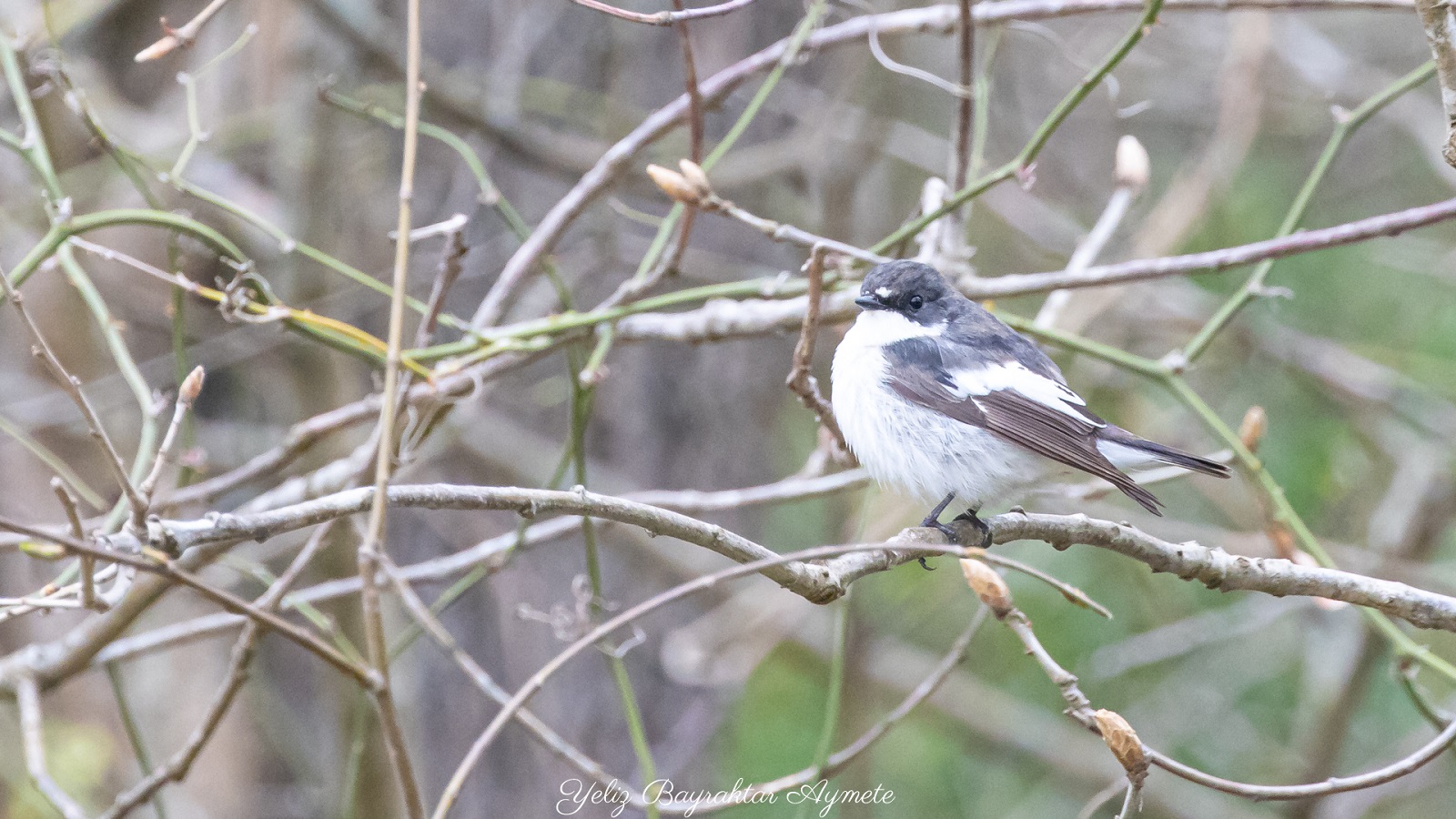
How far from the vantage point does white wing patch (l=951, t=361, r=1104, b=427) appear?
3512 mm

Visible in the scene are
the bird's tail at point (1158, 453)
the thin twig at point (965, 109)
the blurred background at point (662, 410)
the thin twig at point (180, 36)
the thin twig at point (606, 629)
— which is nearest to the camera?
the thin twig at point (606, 629)

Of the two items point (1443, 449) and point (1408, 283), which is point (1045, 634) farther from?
point (1408, 283)

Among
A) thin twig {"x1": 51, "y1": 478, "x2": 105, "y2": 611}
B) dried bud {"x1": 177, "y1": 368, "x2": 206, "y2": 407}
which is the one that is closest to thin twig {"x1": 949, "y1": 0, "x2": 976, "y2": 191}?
dried bud {"x1": 177, "y1": 368, "x2": 206, "y2": 407}

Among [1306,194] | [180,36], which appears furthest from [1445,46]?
[180,36]

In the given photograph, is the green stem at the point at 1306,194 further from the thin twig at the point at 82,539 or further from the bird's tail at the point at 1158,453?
the thin twig at the point at 82,539

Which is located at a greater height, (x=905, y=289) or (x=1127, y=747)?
(x=905, y=289)

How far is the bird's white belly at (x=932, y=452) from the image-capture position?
11.1 feet

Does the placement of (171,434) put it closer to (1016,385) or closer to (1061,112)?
(1061,112)

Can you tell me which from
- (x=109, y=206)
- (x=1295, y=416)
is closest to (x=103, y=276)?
(x=109, y=206)

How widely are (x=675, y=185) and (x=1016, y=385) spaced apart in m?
1.47

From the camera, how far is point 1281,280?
607 cm

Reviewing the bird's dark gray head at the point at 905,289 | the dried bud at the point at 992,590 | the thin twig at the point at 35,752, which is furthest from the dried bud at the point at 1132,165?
the thin twig at the point at 35,752

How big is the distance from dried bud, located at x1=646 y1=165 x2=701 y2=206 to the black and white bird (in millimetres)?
889

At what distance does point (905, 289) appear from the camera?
11.2 feet
